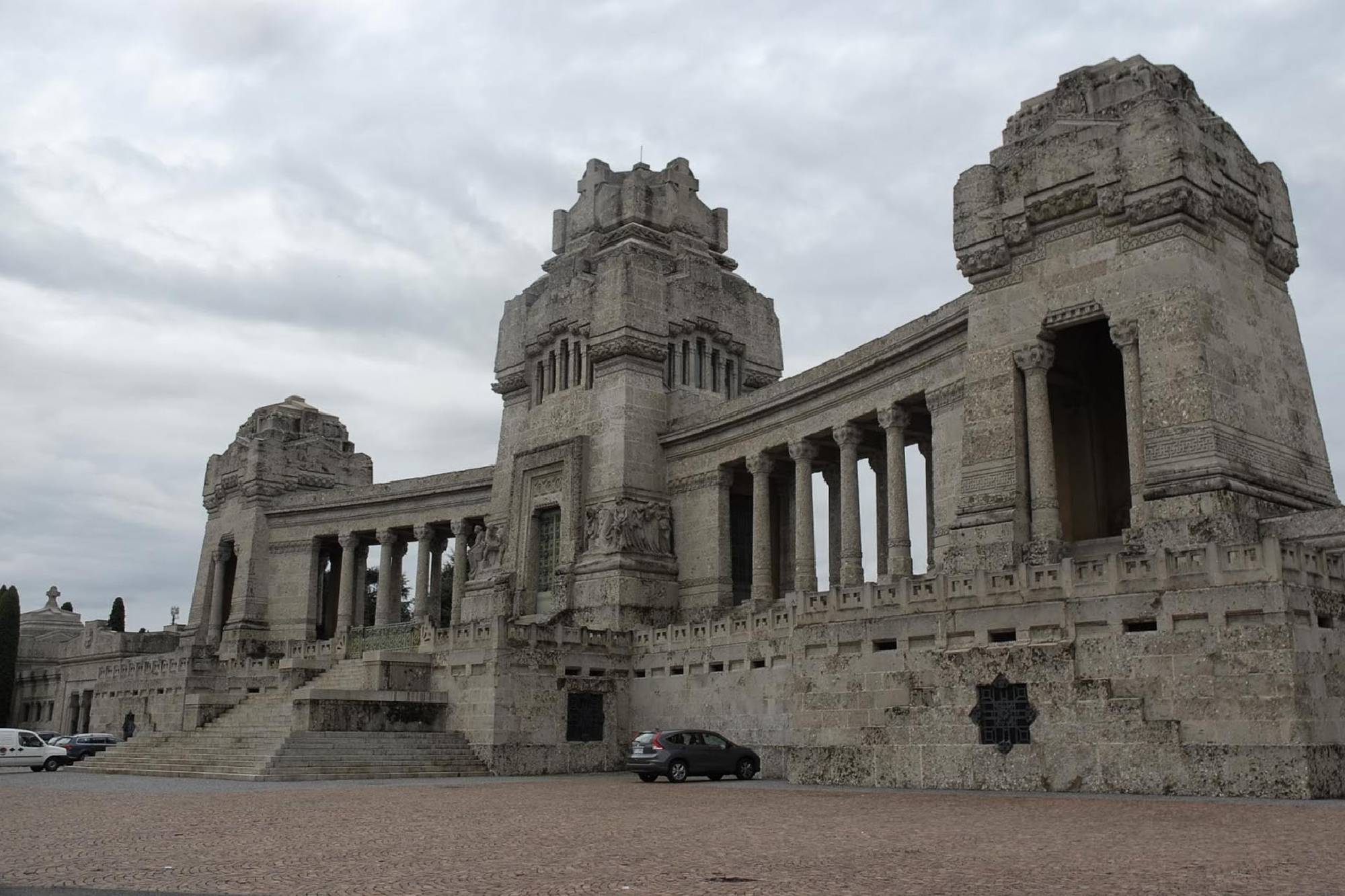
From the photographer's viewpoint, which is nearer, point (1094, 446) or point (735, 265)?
point (1094, 446)

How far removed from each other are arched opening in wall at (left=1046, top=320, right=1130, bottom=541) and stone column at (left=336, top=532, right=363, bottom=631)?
136ft

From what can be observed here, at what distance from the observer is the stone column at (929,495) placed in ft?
135

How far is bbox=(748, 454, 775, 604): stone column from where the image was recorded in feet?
148

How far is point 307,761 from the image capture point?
30828mm

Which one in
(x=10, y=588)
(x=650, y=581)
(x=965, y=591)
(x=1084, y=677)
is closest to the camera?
(x=1084, y=677)

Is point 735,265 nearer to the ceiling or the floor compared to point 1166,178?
nearer to the ceiling

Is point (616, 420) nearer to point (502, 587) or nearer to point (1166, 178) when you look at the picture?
point (502, 587)

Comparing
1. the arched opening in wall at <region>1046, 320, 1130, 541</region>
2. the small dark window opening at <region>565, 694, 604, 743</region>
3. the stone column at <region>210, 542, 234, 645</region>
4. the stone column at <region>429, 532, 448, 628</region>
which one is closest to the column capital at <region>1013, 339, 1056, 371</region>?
the arched opening in wall at <region>1046, 320, 1130, 541</region>

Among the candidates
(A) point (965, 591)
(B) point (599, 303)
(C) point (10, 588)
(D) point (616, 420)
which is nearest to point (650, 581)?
(D) point (616, 420)

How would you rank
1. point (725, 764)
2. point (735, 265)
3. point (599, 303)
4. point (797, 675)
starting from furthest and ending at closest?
point (735, 265) < point (599, 303) < point (725, 764) < point (797, 675)

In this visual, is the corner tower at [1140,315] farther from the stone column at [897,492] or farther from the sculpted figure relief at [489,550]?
the sculpted figure relief at [489,550]

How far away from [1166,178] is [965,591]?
11203 millimetres

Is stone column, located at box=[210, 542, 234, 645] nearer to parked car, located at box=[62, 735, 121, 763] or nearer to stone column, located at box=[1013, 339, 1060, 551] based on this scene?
parked car, located at box=[62, 735, 121, 763]

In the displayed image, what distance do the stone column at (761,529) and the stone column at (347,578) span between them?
86.9 feet
